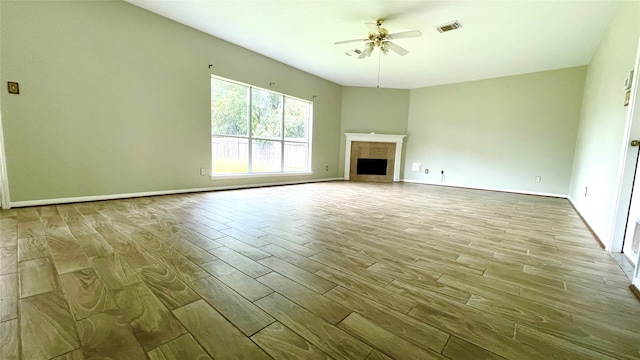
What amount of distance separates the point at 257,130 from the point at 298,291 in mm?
4304

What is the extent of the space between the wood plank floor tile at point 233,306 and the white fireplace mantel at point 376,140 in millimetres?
6156

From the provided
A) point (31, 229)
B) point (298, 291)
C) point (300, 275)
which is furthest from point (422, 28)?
point (31, 229)

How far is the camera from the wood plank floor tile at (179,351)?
907 mm

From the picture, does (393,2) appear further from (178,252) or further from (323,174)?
(323,174)

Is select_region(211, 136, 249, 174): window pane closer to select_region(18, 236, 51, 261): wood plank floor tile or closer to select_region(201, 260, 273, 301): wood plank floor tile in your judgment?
select_region(18, 236, 51, 261): wood plank floor tile

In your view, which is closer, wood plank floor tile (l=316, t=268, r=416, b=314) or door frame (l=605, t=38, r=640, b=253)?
wood plank floor tile (l=316, t=268, r=416, b=314)

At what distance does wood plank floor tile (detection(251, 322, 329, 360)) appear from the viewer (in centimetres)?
94

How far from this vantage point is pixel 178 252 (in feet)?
5.93

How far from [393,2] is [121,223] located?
12.5 feet

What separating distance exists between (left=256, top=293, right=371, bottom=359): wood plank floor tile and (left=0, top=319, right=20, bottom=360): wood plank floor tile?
0.84 meters

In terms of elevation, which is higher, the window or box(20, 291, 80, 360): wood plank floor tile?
the window

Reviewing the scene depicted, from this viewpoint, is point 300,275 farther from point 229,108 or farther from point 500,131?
point 500,131

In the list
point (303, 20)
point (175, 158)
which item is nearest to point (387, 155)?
point (303, 20)

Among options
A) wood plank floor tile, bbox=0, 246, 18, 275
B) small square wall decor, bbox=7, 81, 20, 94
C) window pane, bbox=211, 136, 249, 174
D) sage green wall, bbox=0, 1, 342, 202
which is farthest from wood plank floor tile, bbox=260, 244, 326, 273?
small square wall decor, bbox=7, 81, 20, 94
